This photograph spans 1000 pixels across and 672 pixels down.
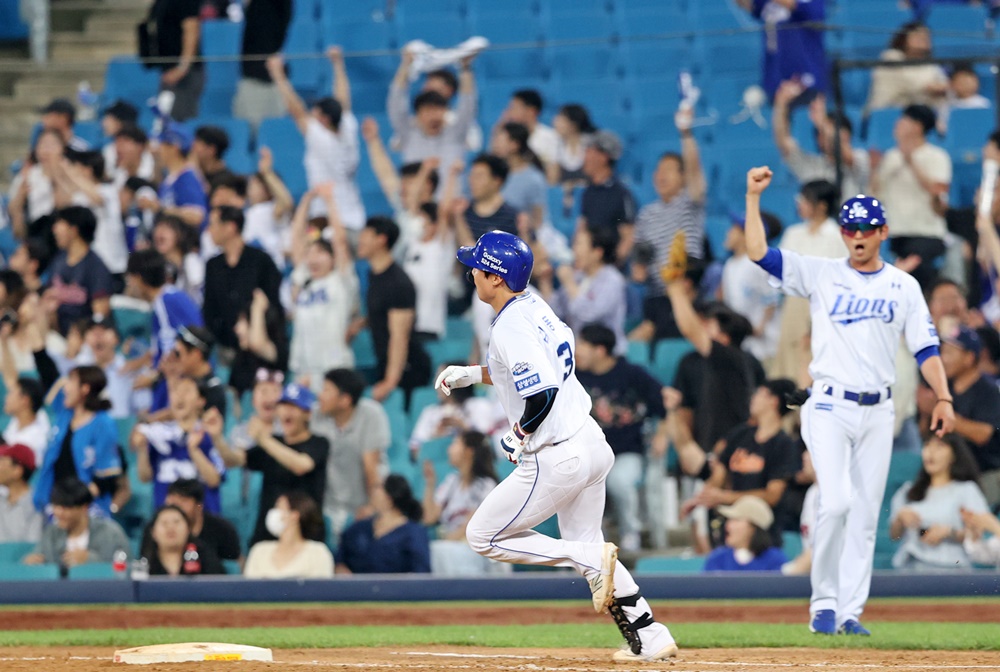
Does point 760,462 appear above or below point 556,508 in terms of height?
below

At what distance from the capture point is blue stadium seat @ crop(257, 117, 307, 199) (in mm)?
11234

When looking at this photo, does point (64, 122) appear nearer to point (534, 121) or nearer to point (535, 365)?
point (534, 121)

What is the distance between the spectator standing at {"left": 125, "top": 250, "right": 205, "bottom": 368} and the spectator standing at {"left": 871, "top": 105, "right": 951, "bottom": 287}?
4.86m

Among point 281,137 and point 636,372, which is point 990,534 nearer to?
point 636,372

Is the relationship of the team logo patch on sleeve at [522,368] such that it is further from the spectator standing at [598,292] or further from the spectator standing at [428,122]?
the spectator standing at [428,122]

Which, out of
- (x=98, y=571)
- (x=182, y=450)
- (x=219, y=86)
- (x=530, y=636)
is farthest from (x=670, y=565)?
(x=219, y=86)

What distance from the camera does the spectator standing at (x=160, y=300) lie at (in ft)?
35.6

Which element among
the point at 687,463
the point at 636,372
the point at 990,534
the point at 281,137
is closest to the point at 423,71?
the point at 281,137

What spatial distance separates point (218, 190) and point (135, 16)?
5.07 metres

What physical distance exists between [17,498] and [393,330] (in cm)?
283

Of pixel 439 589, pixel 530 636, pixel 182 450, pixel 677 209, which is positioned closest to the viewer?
pixel 530 636

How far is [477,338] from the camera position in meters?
10.6

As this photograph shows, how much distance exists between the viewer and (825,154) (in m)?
9.92

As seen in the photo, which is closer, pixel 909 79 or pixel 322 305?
pixel 909 79
